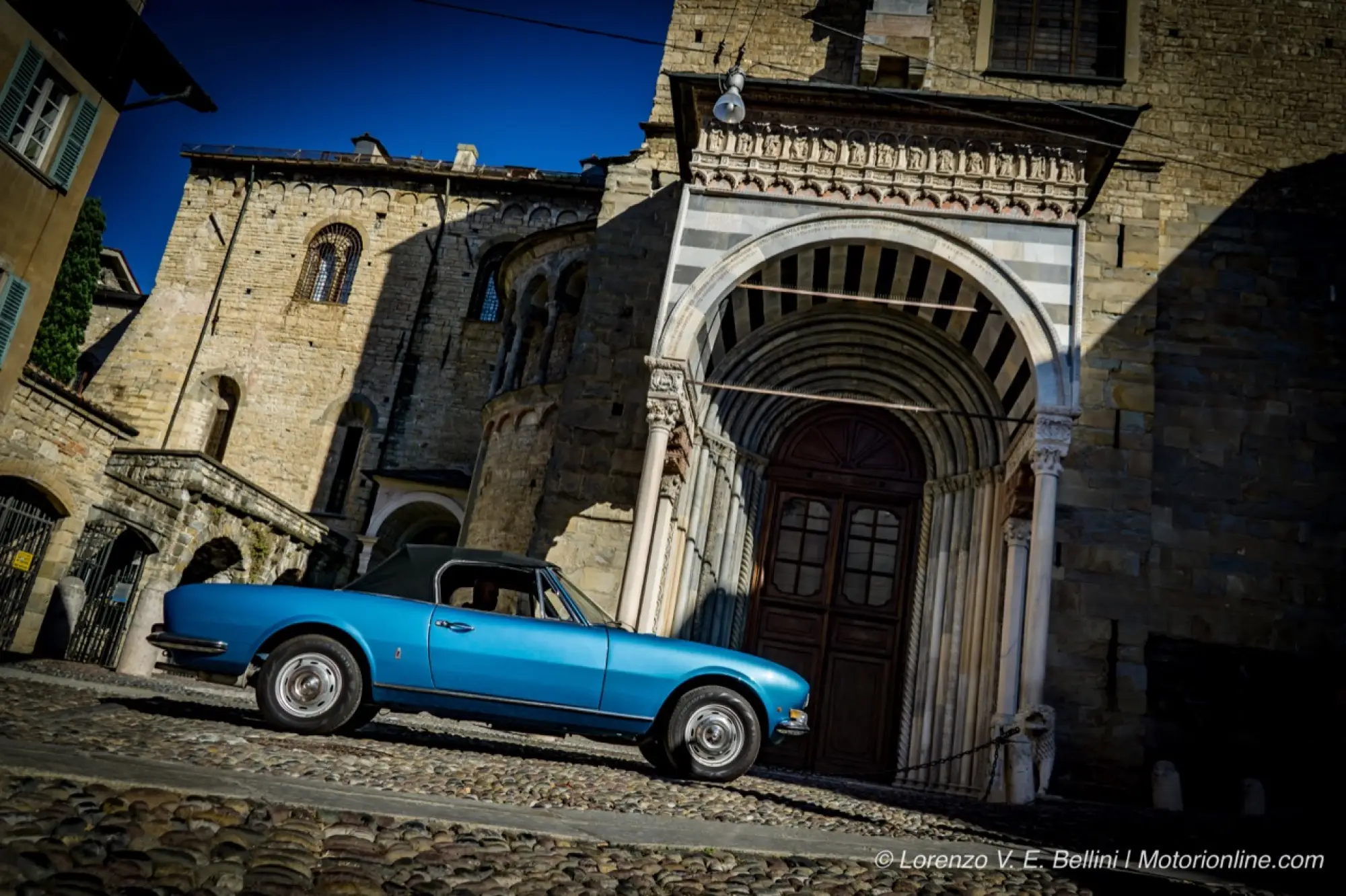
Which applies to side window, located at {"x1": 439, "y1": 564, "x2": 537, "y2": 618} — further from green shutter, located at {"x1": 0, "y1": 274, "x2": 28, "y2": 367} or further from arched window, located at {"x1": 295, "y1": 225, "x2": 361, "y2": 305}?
arched window, located at {"x1": 295, "y1": 225, "x2": 361, "y2": 305}

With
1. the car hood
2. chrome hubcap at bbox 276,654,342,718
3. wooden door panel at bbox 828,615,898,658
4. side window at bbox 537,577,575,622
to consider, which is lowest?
chrome hubcap at bbox 276,654,342,718

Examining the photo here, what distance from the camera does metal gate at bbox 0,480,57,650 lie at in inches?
444

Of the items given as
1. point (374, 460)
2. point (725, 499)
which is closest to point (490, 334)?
point (374, 460)

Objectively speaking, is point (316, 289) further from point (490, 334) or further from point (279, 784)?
point (279, 784)

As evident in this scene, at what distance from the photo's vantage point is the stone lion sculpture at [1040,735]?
27.3 ft

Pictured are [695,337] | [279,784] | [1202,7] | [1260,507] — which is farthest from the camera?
[1202,7]

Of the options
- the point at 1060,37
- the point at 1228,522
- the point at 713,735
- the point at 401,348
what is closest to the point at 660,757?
the point at 713,735

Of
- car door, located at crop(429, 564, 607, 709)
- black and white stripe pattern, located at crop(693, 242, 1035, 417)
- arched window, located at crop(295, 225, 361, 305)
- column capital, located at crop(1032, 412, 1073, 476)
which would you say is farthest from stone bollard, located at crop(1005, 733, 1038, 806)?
arched window, located at crop(295, 225, 361, 305)

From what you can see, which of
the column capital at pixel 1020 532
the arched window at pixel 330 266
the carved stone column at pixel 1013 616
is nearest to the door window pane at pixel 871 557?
the carved stone column at pixel 1013 616

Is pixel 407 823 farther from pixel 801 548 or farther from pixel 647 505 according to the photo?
pixel 801 548

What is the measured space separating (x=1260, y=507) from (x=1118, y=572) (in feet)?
7.19

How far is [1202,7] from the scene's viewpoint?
517 inches

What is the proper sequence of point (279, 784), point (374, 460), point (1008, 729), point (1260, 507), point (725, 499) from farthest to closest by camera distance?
point (374, 460) < point (725, 499) < point (1260, 507) < point (1008, 729) < point (279, 784)

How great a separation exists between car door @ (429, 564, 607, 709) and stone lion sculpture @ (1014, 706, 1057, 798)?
4.81 meters
